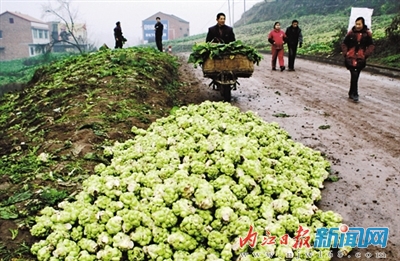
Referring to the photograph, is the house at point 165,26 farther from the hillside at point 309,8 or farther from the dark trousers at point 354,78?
the dark trousers at point 354,78

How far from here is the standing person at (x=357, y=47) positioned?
9922 mm

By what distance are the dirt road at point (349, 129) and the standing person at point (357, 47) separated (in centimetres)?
85

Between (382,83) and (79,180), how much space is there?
38.3 feet

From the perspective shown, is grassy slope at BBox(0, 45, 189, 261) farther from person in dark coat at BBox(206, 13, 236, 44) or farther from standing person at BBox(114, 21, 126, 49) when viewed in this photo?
standing person at BBox(114, 21, 126, 49)

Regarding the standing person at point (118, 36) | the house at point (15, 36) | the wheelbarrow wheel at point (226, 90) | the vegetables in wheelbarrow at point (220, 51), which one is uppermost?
the house at point (15, 36)

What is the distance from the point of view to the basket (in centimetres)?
980

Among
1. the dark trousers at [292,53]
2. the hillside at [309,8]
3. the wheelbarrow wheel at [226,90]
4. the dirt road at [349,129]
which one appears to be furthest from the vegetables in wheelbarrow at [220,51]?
the hillside at [309,8]

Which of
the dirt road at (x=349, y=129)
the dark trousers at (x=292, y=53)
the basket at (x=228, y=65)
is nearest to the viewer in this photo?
the dirt road at (x=349, y=129)

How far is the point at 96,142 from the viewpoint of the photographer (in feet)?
21.2

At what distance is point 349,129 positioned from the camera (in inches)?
309

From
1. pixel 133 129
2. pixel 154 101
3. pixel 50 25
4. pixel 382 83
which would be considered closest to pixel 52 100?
pixel 154 101

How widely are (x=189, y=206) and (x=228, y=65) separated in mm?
6441

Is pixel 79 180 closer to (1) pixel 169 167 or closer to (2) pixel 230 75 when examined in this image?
(1) pixel 169 167

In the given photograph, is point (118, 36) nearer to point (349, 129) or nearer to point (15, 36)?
point (349, 129)
